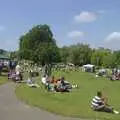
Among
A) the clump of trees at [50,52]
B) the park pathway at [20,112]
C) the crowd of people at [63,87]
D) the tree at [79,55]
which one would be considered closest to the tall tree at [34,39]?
the clump of trees at [50,52]

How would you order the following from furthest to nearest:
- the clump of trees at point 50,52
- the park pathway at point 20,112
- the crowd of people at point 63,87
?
the clump of trees at point 50,52 → the crowd of people at point 63,87 → the park pathway at point 20,112

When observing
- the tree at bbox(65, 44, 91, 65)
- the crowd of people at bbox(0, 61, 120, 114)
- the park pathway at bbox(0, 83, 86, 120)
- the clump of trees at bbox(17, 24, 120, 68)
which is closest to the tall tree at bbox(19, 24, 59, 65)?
the clump of trees at bbox(17, 24, 120, 68)

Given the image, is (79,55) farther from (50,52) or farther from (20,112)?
(20,112)

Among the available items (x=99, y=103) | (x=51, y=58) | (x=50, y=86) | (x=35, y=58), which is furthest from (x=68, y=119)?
(x=35, y=58)

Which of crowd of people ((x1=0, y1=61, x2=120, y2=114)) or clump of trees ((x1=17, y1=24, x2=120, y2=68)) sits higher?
clump of trees ((x1=17, y1=24, x2=120, y2=68))

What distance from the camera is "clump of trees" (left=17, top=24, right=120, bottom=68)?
374 feet

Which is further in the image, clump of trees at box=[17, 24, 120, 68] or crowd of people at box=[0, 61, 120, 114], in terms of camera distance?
clump of trees at box=[17, 24, 120, 68]

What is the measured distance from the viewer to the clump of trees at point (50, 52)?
114 metres

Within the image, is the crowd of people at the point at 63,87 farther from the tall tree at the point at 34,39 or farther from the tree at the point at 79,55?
the tree at the point at 79,55

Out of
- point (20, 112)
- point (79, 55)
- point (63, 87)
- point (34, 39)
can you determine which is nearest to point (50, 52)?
point (34, 39)

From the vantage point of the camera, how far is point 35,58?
417 ft

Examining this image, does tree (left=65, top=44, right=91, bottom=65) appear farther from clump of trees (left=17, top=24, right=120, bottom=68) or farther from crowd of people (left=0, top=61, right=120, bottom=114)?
crowd of people (left=0, top=61, right=120, bottom=114)

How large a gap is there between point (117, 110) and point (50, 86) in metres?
12.9

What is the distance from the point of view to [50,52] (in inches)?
4387
